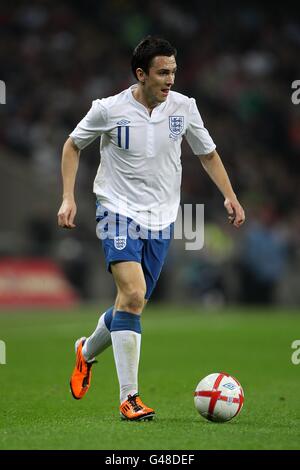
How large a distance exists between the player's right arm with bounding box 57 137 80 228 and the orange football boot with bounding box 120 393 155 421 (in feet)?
3.76

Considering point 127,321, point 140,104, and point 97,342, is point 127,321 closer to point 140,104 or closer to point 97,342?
point 97,342

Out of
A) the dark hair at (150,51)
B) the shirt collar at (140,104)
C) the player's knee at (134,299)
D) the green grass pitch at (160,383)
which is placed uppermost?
the dark hair at (150,51)

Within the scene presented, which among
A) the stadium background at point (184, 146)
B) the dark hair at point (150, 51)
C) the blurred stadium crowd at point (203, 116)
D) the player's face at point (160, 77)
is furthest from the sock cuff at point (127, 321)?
the blurred stadium crowd at point (203, 116)

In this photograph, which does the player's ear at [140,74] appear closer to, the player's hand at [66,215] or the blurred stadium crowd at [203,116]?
the player's hand at [66,215]

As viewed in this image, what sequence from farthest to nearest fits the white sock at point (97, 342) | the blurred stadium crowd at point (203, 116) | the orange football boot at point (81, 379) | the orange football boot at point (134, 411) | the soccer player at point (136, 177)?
the blurred stadium crowd at point (203, 116)
the orange football boot at point (81, 379)
the white sock at point (97, 342)
the soccer player at point (136, 177)
the orange football boot at point (134, 411)

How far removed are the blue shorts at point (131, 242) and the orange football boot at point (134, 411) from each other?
782 mm

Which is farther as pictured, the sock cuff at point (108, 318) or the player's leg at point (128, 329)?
the sock cuff at point (108, 318)

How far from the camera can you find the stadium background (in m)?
20.9

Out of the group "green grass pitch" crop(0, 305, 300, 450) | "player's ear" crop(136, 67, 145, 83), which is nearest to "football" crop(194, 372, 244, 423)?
"green grass pitch" crop(0, 305, 300, 450)

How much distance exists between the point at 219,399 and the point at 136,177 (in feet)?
5.09

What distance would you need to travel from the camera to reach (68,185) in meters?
6.68

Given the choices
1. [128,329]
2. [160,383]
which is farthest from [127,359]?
[160,383]

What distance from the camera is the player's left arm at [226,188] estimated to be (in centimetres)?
691
